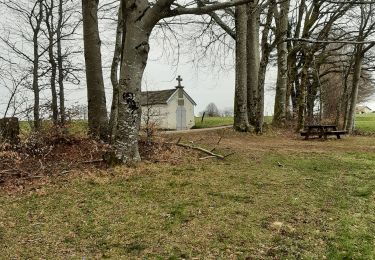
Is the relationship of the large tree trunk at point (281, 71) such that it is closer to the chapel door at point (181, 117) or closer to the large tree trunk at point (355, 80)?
the large tree trunk at point (355, 80)

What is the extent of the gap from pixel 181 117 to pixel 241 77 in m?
22.4

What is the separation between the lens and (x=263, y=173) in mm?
7793

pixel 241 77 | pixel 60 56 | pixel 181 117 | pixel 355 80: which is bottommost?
pixel 181 117

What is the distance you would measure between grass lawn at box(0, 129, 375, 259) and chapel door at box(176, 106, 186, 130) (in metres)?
29.6

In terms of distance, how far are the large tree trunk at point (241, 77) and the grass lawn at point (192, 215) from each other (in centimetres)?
790

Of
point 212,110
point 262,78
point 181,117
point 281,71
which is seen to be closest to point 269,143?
point 262,78

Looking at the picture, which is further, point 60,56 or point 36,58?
point 60,56

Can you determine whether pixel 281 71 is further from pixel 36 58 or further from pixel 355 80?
pixel 36 58

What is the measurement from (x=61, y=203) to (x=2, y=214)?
0.81 m

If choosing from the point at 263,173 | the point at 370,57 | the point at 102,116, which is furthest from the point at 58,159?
the point at 370,57

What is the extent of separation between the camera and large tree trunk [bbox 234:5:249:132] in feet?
52.2

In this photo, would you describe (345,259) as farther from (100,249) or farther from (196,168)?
(196,168)

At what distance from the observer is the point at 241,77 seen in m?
16.0

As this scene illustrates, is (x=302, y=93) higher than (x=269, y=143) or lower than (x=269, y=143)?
higher
